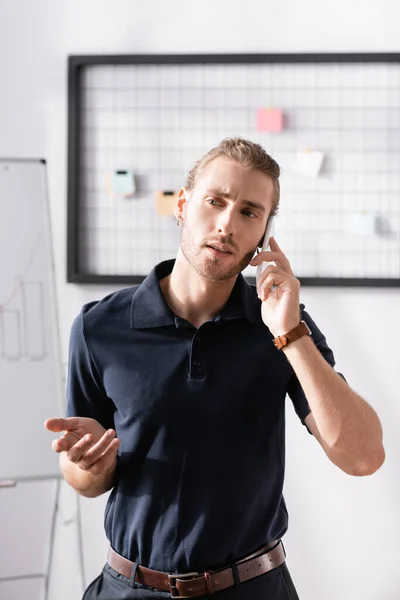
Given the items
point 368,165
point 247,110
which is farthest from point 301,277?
point 247,110

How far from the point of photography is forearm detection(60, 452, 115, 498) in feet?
4.28

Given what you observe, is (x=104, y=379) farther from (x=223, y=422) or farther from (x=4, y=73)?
(x=4, y=73)

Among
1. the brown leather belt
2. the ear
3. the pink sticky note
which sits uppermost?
the pink sticky note

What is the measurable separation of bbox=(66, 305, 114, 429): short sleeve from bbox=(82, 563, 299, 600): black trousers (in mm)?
295

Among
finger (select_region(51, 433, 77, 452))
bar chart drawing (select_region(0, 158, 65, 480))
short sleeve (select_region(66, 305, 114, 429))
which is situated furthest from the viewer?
bar chart drawing (select_region(0, 158, 65, 480))

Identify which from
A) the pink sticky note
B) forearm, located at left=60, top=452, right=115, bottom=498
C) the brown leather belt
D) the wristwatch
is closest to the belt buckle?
the brown leather belt

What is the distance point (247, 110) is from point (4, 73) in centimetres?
83

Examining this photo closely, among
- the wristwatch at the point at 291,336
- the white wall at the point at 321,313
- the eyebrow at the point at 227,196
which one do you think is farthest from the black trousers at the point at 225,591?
the white wall at the point at 321,313

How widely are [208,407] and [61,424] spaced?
0.85 feet

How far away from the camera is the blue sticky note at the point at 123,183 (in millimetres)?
2379

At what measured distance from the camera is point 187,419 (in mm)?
1269

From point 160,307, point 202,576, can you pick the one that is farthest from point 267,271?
point 202,576

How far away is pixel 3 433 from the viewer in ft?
7.01

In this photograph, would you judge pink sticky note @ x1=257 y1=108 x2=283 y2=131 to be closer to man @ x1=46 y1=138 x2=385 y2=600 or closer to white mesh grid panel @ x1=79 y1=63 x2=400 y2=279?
white mesh grid panel @ x1=79 y1=63 x2=400 y2=279
